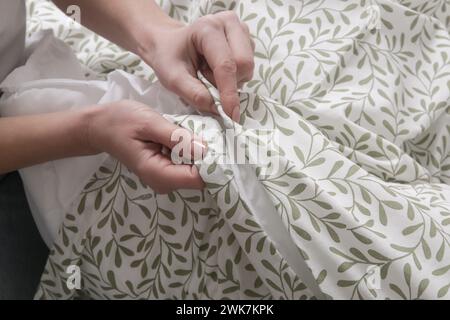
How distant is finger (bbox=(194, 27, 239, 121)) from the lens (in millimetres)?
603

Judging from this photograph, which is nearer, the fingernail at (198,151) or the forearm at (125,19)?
the fingernail at (198,151)

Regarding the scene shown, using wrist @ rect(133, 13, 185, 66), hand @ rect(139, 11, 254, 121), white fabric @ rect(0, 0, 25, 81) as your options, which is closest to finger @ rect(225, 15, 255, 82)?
hand @ rect(139, 11, 254, 121)

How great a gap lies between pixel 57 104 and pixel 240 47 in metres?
0.28

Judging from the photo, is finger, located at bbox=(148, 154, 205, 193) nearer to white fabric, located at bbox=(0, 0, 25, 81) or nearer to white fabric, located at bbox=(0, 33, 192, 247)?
white fabric, located at bbox=(0, 33, 192, 247)

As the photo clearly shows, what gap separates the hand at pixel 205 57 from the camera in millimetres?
615

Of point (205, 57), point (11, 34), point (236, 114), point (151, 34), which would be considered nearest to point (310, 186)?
point (236, 114)

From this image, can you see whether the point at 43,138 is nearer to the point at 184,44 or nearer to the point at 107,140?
the point at 107,140

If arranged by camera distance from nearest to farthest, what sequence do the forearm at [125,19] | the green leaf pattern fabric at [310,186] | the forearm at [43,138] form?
1. the green leaf pattern fabric at [310,186]
2. the forearm at [43,138]
3. the forearm at [125,19]

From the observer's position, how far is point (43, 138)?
0.66 meters

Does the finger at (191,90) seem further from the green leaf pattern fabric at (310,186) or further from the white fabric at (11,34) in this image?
the white fabric at (11,34)

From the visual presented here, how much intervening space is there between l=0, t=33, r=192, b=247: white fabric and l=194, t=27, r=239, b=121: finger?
80mm

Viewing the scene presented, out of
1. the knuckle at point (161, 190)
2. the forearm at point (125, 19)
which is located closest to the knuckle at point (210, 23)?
the forearm at point (125, 19)

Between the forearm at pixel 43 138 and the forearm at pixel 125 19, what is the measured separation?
174 millimetres

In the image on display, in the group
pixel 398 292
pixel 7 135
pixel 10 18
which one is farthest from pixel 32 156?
pixel 398 292
